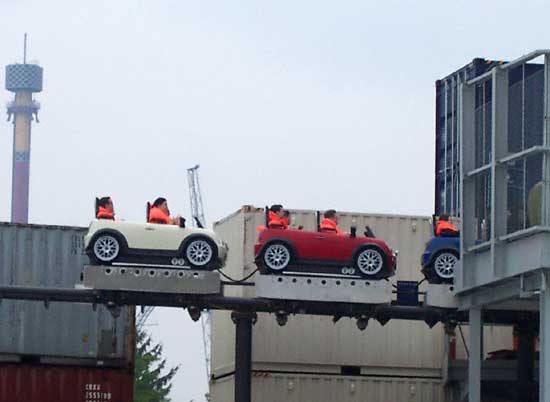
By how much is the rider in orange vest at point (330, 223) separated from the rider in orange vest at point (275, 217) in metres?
0.86

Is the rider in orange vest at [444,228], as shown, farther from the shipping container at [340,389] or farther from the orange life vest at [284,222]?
the shipping container at [340,389]

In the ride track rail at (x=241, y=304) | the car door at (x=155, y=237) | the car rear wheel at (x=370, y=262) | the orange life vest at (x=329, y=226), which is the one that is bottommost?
the ride track rail at (x=241, y=304)

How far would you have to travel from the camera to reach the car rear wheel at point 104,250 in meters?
33.4

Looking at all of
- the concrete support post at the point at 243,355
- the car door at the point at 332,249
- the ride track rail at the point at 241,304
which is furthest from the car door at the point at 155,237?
the car door at the point at 332,249

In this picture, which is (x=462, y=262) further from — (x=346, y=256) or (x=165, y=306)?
(x=165, y=306)

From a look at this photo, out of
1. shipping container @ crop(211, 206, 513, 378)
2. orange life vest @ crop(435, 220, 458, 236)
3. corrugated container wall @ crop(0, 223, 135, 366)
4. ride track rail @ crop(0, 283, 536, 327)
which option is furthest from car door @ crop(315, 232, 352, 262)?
corrugated container wall @ crop(0, 223, 135, 366)

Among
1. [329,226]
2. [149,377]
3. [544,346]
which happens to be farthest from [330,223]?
[149,377]

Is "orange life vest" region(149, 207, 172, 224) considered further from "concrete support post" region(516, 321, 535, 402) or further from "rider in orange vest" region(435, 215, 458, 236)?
"concrete support post" region(516, 321, 535, 402)

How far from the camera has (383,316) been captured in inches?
1374

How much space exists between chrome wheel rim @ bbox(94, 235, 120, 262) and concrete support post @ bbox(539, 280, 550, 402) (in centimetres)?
834

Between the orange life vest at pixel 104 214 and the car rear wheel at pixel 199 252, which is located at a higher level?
the orange life vest at pixel 104 214

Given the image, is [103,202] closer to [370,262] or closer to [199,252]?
[199,252]

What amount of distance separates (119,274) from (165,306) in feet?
5.38

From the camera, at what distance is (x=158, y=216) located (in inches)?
1355
